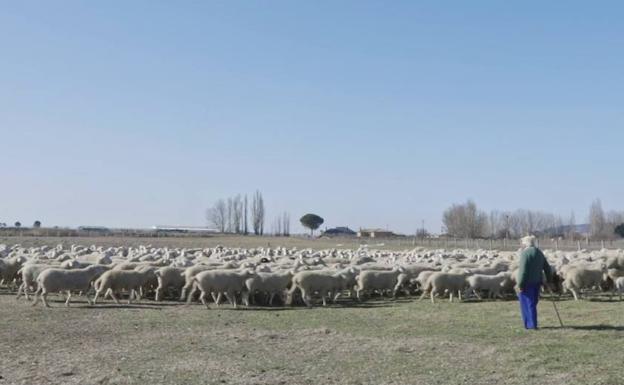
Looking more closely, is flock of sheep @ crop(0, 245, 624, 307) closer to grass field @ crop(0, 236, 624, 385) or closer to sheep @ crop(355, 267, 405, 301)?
sheep @ crop(355, 267, 405, 301)

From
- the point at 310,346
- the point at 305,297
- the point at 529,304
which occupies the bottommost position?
the point at 310,346

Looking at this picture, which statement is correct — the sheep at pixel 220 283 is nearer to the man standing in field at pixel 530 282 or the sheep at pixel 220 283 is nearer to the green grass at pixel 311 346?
the green grass at pixel 311 346

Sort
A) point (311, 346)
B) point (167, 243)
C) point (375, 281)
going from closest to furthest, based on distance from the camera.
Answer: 1. point (311, 346)
2. point (375, 281)
3. point (167, 243)

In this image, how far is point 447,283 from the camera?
20.0 metres

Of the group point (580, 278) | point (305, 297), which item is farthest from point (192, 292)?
point (580, 278)

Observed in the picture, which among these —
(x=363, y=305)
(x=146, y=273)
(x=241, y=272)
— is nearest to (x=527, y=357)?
(x=363, y=305)

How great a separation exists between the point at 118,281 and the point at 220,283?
2929 millimetres

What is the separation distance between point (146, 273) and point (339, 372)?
11.3 m

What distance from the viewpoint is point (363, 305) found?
19.5m

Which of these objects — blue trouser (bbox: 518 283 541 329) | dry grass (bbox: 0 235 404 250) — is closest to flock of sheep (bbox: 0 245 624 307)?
blue trouser (bbox: 518 283 541 329)

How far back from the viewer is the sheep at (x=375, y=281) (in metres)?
21.2

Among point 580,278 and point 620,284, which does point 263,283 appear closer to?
point 580,278

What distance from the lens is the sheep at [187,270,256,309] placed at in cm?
1897

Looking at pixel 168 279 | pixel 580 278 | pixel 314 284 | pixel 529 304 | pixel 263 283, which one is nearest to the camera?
pixel 529 304
